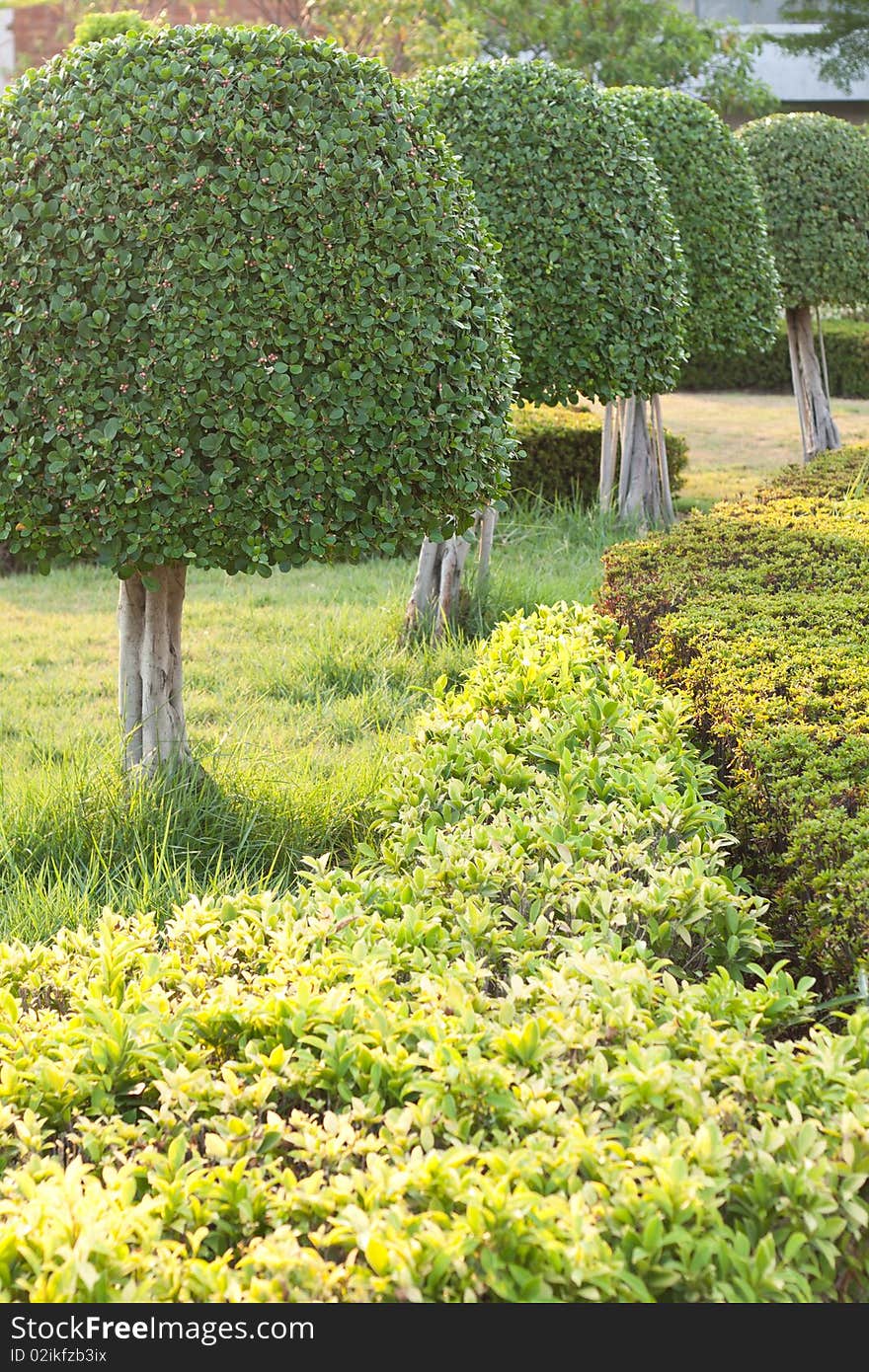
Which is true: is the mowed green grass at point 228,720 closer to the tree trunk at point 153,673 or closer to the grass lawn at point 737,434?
the tree trunk at point 153,673

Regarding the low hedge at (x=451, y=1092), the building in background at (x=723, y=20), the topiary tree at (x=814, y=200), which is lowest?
the low hedge at (x=451, y=1092)

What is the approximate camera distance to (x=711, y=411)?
1758 centimetres

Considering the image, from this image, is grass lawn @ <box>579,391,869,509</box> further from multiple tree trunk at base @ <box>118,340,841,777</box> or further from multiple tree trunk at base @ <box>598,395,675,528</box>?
multiple tree trunk at base @ <box>598,395,675,528</box>

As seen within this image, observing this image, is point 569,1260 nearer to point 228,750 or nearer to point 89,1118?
point 89,1118

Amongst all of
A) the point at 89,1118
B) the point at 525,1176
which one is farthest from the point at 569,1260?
the point at 89,1118

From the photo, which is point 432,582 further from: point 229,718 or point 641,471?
point 641,471

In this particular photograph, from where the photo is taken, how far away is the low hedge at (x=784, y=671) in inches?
102

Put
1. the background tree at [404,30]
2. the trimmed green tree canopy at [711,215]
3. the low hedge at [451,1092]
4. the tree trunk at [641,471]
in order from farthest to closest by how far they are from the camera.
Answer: the background tree at [404,30], the tree trunk at [641,471], the trimmed green tree canopy at [711,215], the low hedge at [451,1092]

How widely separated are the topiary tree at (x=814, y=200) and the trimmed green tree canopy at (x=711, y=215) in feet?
5.81

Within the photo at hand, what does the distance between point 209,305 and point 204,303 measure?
15mm

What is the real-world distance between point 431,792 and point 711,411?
15.4 m

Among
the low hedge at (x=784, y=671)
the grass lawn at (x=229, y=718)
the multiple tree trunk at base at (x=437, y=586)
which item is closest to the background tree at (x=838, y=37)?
the grass lawn at (x=229, y=718)

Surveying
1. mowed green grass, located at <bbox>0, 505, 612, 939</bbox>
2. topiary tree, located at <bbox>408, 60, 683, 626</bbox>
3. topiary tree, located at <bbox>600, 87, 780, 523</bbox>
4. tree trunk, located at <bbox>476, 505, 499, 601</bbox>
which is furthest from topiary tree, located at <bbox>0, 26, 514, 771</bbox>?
topiary tree, located at <bbox>600, 87, 780, 523</bbox>

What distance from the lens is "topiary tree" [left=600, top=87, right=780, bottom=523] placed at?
8.44 m
